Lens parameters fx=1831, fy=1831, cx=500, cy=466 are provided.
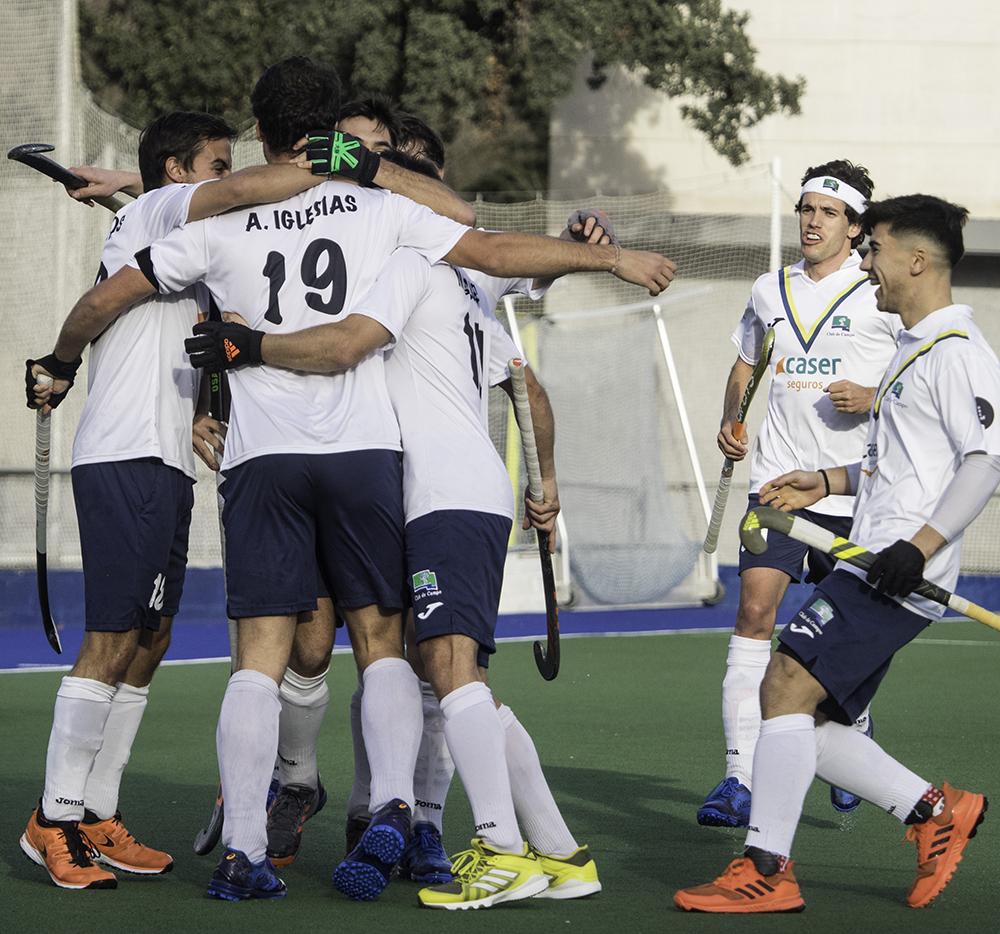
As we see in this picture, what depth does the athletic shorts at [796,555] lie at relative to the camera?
262 inches

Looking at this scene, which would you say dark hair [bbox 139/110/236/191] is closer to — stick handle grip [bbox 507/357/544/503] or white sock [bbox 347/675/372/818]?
stick handle grip [bbox 507/357/544/503]

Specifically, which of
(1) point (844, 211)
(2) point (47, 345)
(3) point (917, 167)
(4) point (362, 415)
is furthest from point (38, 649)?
(3) point (917, 167)

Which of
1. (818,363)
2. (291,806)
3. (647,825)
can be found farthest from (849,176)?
(291,806)

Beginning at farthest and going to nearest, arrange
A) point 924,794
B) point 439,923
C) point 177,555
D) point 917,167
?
point 917,167, point 177,555, point 924,794, point 439,923

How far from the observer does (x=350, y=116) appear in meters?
5.51

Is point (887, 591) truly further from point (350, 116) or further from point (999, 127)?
point (999, 127)

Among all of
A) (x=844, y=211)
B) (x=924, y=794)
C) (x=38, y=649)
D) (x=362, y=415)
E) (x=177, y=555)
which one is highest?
(x=844, y=211)

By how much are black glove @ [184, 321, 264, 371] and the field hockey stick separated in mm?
1367

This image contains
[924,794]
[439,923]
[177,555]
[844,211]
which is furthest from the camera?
[844,211]

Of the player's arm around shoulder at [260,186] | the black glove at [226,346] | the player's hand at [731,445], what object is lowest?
the player's hand at [731,445]

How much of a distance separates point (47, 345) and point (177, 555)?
7657mm

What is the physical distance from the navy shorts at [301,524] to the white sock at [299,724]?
495 mm

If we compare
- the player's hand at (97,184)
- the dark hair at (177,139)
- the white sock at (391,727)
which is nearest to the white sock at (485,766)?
the white sock at (391,727)

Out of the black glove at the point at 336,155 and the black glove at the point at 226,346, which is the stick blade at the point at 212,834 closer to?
the black glove at the point at 226,346
